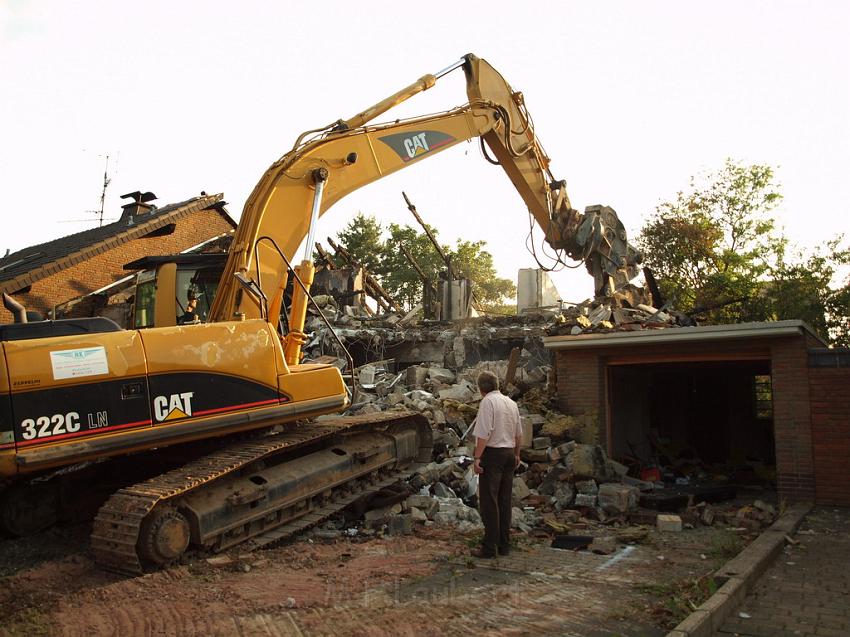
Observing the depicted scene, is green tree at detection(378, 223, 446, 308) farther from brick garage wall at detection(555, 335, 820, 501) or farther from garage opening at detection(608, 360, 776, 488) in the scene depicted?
brick garage wall at detection(555, 335, 820, 501)

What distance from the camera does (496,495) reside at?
6.48 m

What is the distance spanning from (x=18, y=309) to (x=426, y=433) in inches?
209

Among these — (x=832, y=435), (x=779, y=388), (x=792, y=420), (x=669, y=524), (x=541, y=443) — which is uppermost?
(x=779, y=388)

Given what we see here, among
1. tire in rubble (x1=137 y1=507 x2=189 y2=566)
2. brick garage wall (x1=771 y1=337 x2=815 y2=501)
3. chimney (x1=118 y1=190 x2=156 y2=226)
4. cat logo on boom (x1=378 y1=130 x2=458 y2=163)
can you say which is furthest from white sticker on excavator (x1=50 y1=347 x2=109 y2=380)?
chimney (x1=118 y1=190 x2=156 y2=226)

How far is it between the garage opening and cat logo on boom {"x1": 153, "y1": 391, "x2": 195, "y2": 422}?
7422mm

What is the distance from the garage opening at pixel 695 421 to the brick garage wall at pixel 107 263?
11.3 m

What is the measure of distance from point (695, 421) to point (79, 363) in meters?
14.1

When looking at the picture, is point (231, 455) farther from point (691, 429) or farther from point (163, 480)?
point (691, 429)

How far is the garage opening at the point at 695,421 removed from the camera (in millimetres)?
12445

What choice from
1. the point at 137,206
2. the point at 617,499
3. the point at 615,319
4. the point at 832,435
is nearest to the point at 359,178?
the point at 617,499

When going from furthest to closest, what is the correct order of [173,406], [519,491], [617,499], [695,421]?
[695,421] → [519,491] → [617,499] → [173,406]

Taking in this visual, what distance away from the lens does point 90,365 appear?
19.4ft

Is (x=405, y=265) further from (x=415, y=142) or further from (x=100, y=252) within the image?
(x=415, y=142)

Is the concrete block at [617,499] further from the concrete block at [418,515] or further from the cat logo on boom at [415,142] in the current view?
the cat logo on boom at [415,142]
